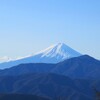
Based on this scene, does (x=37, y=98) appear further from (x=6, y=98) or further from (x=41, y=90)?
(x=41, y=90)

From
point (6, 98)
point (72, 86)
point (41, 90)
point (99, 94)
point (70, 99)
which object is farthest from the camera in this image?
point (72, 86)

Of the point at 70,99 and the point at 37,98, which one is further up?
the point at 37,98

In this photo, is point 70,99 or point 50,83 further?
point 50,83

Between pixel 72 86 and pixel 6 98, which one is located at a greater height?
pixel 6 98

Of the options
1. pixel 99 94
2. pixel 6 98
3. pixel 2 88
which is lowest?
pixel 2 88

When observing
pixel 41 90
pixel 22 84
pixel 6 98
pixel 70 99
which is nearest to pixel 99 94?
pixel 6 98

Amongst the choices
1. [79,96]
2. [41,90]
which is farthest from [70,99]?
[41,90]

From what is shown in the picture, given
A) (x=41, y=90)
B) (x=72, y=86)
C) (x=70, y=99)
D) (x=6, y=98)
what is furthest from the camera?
(x=72, y=86)

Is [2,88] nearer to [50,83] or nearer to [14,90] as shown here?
[14,90]

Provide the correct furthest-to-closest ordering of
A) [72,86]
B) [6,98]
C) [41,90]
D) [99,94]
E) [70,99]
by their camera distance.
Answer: [72,86] → [41,90] → [70,99] → [6,98] → [99,94]
